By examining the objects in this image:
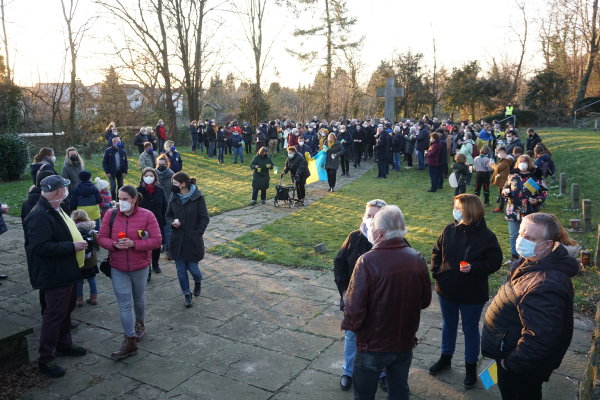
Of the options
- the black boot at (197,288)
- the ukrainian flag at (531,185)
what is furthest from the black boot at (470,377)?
the ukrainian flag at (531,185)

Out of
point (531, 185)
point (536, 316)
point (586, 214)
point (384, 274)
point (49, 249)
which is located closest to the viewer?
point (536, 316)

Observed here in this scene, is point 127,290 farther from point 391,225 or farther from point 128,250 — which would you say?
point 391,225

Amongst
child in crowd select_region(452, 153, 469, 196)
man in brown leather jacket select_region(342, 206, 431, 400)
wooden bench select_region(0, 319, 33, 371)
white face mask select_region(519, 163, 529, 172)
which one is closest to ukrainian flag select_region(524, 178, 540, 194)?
white face mask select_region(519, 163, 529, 172)

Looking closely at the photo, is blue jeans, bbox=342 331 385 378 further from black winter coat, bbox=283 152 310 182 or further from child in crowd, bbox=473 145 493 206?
black winter coat, bbox=283 152 310 182

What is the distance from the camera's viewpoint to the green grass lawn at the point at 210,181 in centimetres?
1322

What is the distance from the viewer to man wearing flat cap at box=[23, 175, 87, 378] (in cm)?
435

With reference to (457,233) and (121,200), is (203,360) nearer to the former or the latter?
(121,200)

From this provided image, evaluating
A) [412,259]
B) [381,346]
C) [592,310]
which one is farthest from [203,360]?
[592,310]

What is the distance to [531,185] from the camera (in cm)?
736

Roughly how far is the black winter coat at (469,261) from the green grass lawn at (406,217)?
2.71 m

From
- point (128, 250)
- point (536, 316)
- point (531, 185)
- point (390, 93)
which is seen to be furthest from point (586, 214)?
point (390, 93)

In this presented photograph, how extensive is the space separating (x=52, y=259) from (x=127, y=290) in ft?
2.66

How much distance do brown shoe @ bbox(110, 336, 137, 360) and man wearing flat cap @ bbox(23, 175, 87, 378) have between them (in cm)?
51

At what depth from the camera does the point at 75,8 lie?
91.5ft
